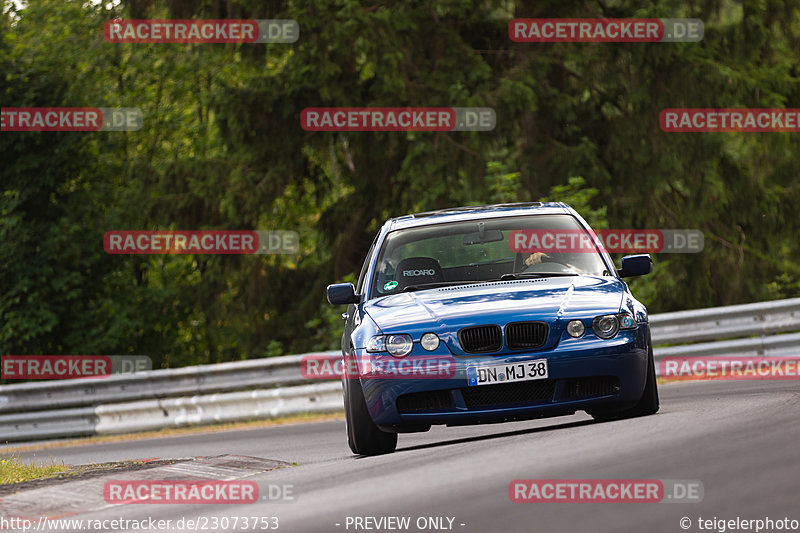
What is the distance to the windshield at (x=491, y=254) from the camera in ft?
30.5

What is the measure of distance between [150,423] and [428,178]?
758 centimetres

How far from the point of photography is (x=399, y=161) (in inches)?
996

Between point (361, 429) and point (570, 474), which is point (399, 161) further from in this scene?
point (570, 474)

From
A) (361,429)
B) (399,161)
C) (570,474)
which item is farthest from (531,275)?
(399,161)

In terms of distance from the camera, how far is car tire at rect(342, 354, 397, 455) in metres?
8.39

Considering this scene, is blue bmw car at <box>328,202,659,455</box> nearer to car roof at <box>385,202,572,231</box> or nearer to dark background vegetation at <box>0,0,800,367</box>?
car roof at <box>385,202,572,231</box>

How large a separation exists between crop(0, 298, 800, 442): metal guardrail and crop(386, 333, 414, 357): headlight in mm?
8018

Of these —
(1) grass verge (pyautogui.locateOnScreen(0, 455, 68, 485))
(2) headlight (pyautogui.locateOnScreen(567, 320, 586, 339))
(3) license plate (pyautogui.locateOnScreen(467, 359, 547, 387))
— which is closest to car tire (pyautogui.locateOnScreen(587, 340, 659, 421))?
(2) headlight (pyautogui.locateOnScreen(567, 320, 586, 339))

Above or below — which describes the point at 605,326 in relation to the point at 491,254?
below

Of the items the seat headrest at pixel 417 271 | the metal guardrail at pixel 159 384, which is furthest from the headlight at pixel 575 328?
the metal guardrail at pixel 159 384

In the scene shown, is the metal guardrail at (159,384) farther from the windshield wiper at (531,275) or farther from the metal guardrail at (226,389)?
the windshield wiper at (531,275)

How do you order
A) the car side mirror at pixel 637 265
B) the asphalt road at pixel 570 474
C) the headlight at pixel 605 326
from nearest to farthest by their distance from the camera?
the asphalt road at pixel 570 474
the headlight at pixel 605 326
the car side mirror at pixel 637 265

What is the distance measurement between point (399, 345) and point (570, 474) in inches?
74.6

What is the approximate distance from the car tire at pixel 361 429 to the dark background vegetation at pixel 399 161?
11502 mm
